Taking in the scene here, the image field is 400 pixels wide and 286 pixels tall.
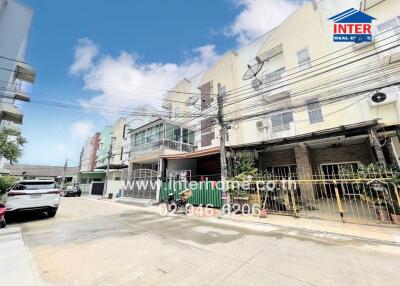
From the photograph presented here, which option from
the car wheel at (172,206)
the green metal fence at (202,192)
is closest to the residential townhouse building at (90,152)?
the green metal fence at (202,192)

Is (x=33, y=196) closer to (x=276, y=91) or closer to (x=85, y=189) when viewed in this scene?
(x=276, y=91)

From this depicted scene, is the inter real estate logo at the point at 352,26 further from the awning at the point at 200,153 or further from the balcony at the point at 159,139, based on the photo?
the balcony at the point at 159,139

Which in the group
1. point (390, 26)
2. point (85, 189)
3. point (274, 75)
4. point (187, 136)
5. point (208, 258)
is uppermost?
point (274, 75)

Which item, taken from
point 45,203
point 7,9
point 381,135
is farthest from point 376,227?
point 7,9

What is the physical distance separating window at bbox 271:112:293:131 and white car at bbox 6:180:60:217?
46.2 feet

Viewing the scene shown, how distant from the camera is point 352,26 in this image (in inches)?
471

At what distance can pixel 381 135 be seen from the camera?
27.3ft

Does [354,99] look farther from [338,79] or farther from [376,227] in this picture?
[376,227]

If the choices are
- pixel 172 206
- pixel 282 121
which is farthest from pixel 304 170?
pixel 172 206

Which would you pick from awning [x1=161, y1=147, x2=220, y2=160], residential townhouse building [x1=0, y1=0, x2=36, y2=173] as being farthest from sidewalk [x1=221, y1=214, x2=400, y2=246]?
residential townhouse building [x1=0, y1=0, x2=36, y2=173]

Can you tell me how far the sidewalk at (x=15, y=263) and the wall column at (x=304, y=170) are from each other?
11.3 m

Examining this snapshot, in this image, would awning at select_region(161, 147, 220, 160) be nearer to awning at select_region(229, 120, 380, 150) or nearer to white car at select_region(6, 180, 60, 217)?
awning at select_region(229, 120, 380, 150)

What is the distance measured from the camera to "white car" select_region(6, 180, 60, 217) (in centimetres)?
742

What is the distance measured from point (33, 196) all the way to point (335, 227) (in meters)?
11.5
